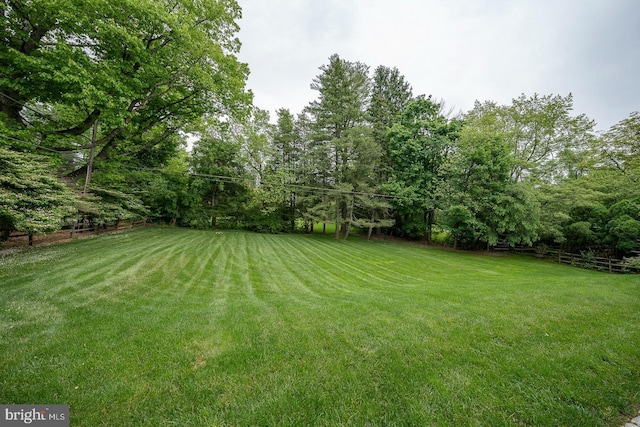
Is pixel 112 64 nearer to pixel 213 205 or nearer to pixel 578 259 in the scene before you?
pixel 213 205

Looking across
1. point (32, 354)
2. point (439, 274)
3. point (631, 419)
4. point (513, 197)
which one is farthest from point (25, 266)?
point (513, 197)

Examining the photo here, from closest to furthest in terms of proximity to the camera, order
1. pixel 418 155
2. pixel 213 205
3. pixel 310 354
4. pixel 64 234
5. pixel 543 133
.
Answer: pixel 310 354 → pixel 64 234 → pixel 543 133 → pixel 418 155 → pixel 213 205

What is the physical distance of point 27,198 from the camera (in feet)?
19.6

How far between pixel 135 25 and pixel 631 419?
14603 mm

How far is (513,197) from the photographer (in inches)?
563

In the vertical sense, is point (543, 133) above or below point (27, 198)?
above

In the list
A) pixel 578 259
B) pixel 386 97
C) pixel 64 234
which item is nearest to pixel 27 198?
pixel 64 234

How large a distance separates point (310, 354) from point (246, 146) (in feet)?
64.8

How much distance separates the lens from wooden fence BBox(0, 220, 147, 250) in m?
8.26

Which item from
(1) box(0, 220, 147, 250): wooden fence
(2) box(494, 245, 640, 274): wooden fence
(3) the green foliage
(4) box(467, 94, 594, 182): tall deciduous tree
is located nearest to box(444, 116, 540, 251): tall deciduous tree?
(2) box(494, 245, 640, 274): wooden fence

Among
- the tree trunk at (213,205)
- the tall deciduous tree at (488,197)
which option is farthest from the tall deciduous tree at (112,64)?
the tall deciduous tree at (488,197)

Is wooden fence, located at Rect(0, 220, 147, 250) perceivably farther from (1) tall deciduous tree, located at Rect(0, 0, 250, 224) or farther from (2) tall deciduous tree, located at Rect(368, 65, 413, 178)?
(2) tall deciduous tree, located at Rect(368, 65, 413, 178)

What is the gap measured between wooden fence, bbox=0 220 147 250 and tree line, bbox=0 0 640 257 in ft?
4.58

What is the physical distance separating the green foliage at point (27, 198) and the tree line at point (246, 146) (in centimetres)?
4
